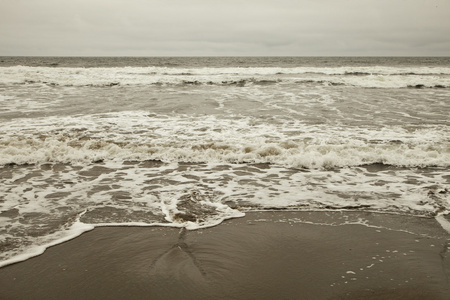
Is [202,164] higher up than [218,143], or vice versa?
[218,143]

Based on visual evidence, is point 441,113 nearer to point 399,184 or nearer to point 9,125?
point 399,184

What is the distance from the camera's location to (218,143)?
25.5ft

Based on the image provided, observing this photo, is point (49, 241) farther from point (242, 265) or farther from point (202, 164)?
point (202, 164)

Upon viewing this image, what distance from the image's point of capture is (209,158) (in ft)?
22.8

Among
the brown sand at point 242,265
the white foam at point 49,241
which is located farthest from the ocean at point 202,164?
the brown sand at point 242,265

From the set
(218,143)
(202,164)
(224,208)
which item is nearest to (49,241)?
(224,208)

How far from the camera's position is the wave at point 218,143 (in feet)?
22.0

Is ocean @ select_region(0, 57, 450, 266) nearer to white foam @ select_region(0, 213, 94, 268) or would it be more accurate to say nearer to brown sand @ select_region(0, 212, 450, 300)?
white foam @ select_region(0, 213, 94, 268)

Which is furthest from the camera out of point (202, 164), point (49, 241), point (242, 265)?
point (202, 164)

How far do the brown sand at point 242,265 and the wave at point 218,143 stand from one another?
113 inches

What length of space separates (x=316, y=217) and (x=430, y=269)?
141cm

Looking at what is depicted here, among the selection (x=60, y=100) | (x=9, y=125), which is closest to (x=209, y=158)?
(x=9, y=125)

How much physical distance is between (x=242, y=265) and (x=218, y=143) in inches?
190

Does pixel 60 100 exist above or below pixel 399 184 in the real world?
above
